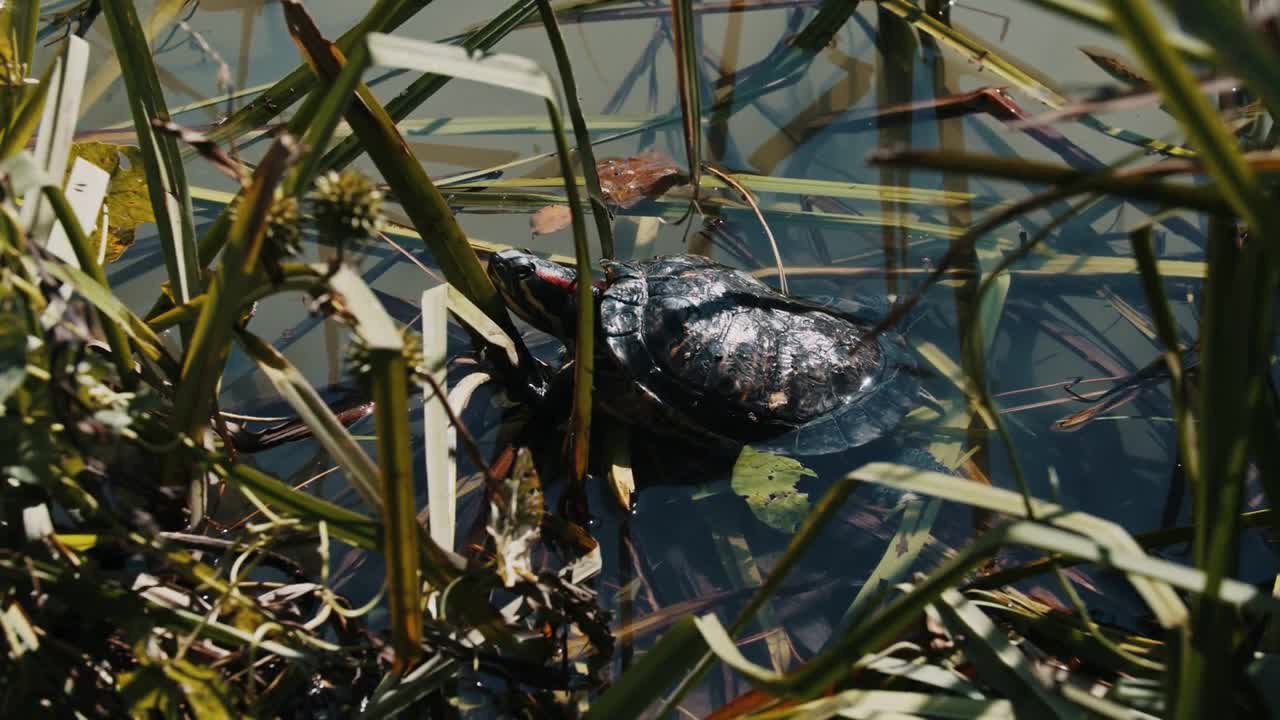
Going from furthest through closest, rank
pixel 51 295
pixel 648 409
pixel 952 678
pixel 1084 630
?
pixel 648 409, pixel 1084 630, pixel 952 678, pixel 51 295

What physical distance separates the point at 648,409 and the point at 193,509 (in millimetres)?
1243

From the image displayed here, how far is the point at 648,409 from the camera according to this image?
2.51 m

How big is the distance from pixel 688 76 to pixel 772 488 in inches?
46.5

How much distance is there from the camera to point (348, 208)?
41.1 inches

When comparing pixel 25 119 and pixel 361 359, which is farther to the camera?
pixel 25 119

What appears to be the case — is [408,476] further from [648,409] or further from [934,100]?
[934,100]

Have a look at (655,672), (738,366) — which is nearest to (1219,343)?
(655,672)

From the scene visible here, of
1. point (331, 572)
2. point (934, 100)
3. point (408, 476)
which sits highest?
point (934, 100)

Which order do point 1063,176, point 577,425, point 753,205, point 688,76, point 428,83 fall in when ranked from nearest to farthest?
point 1063,176 → point 577,425 → point 428,83 → point 688,76 → point 753,205

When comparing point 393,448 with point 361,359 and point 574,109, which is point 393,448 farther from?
point 574,109

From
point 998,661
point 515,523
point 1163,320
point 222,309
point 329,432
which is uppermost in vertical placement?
point 222,309

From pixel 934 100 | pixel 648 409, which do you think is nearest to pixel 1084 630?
pixel 648 409

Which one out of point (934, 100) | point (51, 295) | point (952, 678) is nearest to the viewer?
point (51, 295)

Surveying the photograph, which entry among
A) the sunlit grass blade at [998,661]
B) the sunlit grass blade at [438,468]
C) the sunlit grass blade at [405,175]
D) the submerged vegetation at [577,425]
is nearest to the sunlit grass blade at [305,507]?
the submerged vegetation at [577,425]
